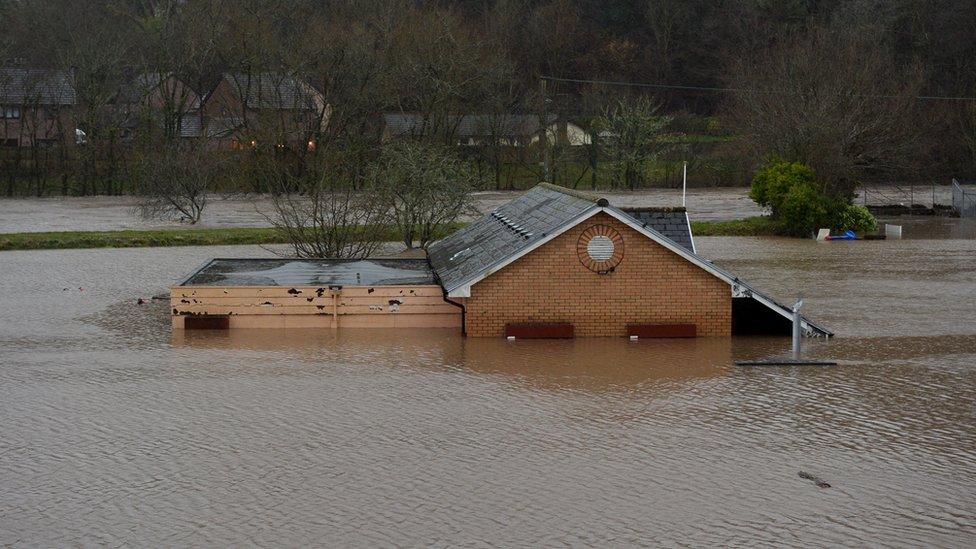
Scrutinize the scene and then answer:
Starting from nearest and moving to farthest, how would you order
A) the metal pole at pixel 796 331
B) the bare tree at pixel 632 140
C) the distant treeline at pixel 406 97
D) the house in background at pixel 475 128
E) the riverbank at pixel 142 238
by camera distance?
the metal pole at pixel 796 331, the riverbank at pixel 142 238, the distant treeline at pixel 406 97, the house in background at pixel 475 128, the bare tree at pixel 632 140

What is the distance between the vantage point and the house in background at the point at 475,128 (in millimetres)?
61656

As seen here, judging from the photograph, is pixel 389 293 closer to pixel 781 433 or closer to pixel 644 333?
pixel 644 333

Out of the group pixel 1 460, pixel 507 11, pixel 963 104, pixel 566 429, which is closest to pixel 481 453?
pixel 566 429

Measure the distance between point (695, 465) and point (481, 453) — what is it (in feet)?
7.39

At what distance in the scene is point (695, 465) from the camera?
1270cm

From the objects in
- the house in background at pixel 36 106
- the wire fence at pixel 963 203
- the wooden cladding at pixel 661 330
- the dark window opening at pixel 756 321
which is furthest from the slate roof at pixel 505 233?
the house in background at pixel 36 106

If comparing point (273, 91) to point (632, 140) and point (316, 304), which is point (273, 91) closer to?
point (632, 140)

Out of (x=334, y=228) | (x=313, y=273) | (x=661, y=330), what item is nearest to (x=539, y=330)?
(x=661, y=330)

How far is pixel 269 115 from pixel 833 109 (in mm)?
25343

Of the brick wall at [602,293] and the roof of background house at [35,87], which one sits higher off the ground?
the roof of background house at [35,87]

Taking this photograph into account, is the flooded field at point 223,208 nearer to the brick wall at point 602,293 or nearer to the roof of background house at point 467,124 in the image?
the roof of background house at point 467,124

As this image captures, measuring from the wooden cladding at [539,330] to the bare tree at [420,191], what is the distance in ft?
34.5

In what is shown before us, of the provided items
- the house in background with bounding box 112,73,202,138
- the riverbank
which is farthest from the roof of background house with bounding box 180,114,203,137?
the riverbank

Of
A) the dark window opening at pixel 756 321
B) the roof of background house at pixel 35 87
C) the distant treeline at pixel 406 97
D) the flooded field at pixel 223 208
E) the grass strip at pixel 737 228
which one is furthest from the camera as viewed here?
the roof of background house at pixel 35 87
